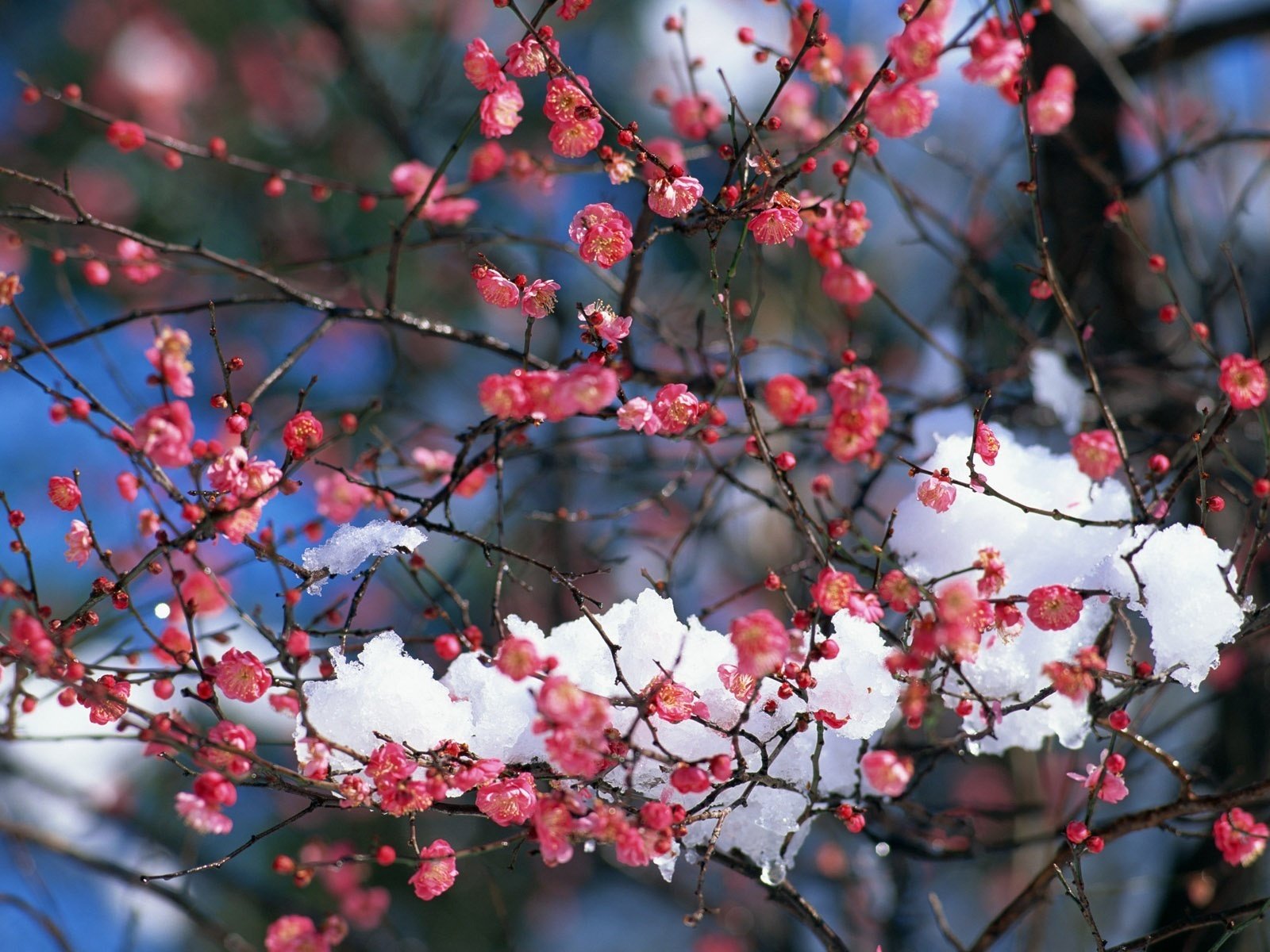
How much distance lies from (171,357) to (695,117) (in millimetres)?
1422

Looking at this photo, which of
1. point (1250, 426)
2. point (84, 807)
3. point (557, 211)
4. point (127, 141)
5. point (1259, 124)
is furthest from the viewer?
point (557, 211)

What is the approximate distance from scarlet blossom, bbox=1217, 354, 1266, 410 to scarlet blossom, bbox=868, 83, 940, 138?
1.79ft

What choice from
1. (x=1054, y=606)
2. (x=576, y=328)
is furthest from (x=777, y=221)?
(x=576, y=328)

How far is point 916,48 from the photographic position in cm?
139

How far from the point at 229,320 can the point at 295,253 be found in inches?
15.8

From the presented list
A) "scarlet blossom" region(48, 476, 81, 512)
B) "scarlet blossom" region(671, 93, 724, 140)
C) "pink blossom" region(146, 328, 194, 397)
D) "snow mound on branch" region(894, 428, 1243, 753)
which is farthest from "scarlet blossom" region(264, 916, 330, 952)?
"scarlet blossom" region(671, 93, 724, 140)

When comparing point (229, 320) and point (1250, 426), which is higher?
point (229, 320)

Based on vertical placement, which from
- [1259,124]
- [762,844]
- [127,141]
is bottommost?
[762,844]

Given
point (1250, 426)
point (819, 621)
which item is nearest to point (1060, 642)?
point (819, 621)

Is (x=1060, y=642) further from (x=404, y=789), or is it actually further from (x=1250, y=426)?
(x=1250, y=426)

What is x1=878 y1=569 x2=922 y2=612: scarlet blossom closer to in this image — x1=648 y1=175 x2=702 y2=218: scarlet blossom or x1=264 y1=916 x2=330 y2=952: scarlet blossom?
x1=648 y1=175 x2=702 y2=218: scarlet blossom

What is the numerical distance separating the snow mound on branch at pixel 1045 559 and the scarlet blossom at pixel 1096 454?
8 centimetres

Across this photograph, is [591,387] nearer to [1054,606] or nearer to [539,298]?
[539,298]

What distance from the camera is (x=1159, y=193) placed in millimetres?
3258
